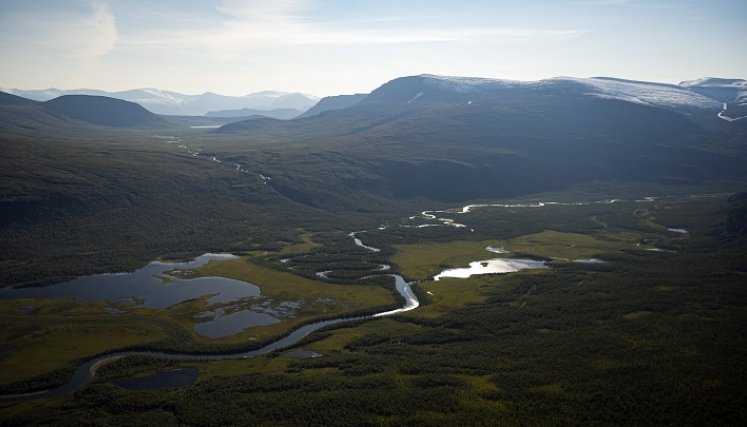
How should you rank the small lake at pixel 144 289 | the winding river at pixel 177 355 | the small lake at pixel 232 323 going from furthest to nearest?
the small lake at pixel 144 289, the small lake at pixel 232 323, the winding river at pixel 177 355

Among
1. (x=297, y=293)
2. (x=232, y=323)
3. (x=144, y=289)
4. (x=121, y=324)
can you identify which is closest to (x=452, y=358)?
(x=232, y=323)

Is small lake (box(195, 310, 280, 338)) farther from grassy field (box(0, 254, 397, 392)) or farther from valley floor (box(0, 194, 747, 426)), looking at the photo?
valley floor (box(0, 194, 747, 426))

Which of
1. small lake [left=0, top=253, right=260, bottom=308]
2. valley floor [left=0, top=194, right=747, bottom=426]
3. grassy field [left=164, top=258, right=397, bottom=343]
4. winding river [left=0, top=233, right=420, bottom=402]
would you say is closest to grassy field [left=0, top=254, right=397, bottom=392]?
grassy field [left=164, top=258, right=397, bottom=343]

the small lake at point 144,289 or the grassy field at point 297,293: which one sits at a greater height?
the small lake at point 144,289

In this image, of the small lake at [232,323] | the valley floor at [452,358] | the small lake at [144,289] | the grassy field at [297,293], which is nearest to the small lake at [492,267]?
the valley floor at [452,358]

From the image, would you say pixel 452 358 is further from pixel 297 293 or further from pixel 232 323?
pixel 297 293

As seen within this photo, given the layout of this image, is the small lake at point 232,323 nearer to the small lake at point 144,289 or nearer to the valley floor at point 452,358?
the valley floor at point 452,358
